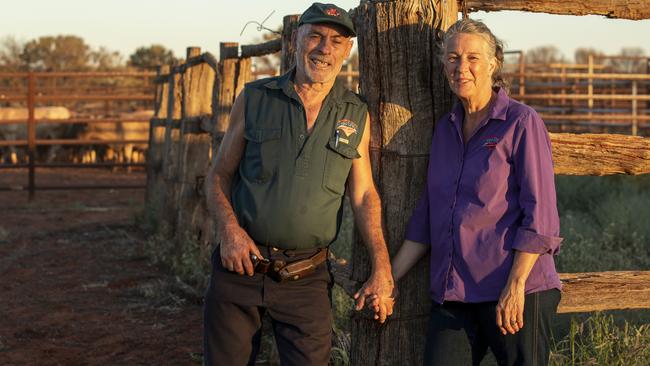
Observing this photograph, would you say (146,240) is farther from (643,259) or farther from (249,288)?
(249,288)

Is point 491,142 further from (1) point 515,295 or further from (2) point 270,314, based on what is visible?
(2) point 270,314

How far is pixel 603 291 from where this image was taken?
355cm

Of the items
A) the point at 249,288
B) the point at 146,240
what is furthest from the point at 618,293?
the point at 146,240

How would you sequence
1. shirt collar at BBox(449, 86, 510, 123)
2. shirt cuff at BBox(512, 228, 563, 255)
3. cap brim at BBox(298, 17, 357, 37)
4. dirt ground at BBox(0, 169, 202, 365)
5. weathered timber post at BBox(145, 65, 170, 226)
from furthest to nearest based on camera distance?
weathered timber post at BBox(145, 65, 170, 226)
dirt ground at BBox(0, 169, 202, 365)
cap brim at BBox(298, 17, 357, 37)
shirt collar at BBox(449, 86, 510, 123)
shirt cuff at BBox(512, 228, 563, 255)

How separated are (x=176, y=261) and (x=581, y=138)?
5.11m

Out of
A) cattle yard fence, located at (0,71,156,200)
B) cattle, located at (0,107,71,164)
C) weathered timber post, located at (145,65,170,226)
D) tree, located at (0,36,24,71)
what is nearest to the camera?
weathered timber post, located at (145,65,170,226)

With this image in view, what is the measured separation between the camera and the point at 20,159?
18844 mm

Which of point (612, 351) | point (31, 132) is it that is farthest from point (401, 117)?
point (31, 132)

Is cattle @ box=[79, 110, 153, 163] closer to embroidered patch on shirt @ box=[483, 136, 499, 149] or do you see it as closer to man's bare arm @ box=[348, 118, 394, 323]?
man's bare arm @ box=[348, 118, 394, 323]

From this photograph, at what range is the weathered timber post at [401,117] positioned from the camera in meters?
3.23

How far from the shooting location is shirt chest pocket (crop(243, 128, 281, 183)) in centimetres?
311

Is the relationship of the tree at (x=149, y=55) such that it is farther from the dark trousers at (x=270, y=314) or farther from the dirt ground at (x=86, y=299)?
the dark trousers at (x=270, y=314)

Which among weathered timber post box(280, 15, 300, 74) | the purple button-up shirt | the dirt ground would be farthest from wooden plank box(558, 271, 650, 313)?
the dirt ground

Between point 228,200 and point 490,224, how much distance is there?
0.91 meters
